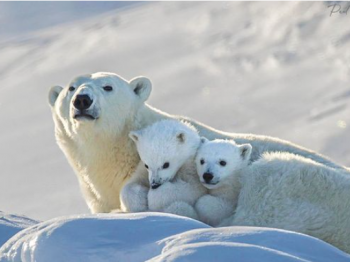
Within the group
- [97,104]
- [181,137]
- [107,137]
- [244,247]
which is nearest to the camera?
[244,247]

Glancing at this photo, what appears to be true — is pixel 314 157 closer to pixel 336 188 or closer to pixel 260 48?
pixel 336 188

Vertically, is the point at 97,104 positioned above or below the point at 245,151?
above

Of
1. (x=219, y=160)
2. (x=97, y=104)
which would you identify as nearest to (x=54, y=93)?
(x=97, y=104)

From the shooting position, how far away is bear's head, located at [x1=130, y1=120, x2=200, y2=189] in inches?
237

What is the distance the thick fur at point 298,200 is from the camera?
18.7 ft

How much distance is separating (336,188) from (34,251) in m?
1.87

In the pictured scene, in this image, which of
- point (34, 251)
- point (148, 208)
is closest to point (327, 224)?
point (148, 208)

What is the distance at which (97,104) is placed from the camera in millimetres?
6520

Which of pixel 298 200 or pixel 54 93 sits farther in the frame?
pixel 54 93

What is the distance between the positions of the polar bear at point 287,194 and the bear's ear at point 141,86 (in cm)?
96

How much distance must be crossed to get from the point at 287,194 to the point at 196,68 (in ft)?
108

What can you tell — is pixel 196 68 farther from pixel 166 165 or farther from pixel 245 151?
pixel 166 165

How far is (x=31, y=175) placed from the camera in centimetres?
3644
